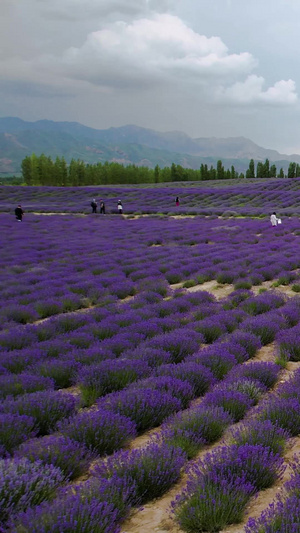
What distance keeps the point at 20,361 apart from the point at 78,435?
7.87 feet

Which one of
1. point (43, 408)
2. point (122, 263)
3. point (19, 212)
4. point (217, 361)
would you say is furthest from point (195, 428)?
point (19, 212)

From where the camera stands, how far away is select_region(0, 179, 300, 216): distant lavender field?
35.9 meters

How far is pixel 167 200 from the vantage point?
44312 millimetres

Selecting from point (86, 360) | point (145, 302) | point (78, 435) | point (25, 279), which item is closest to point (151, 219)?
point (25, 279)

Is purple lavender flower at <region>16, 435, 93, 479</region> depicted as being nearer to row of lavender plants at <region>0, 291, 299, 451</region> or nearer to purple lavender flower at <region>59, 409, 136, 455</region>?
purple lavender flower at <region>59, 409, 136, 455</region>

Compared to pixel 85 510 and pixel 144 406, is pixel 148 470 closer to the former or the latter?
pixel 85 510

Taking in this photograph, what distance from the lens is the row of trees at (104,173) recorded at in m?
89.5

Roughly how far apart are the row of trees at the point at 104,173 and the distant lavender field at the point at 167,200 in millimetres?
35296

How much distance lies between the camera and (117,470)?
127 inches

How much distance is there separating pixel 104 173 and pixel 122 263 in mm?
Result: 88362

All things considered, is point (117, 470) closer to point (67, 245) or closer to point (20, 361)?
point (20, 361)

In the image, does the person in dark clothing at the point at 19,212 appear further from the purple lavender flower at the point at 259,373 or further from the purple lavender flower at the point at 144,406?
the purple lavender flower at the point at 144,406

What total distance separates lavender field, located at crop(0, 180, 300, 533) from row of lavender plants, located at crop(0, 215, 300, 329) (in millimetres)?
77

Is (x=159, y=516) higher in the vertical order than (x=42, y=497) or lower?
lower
